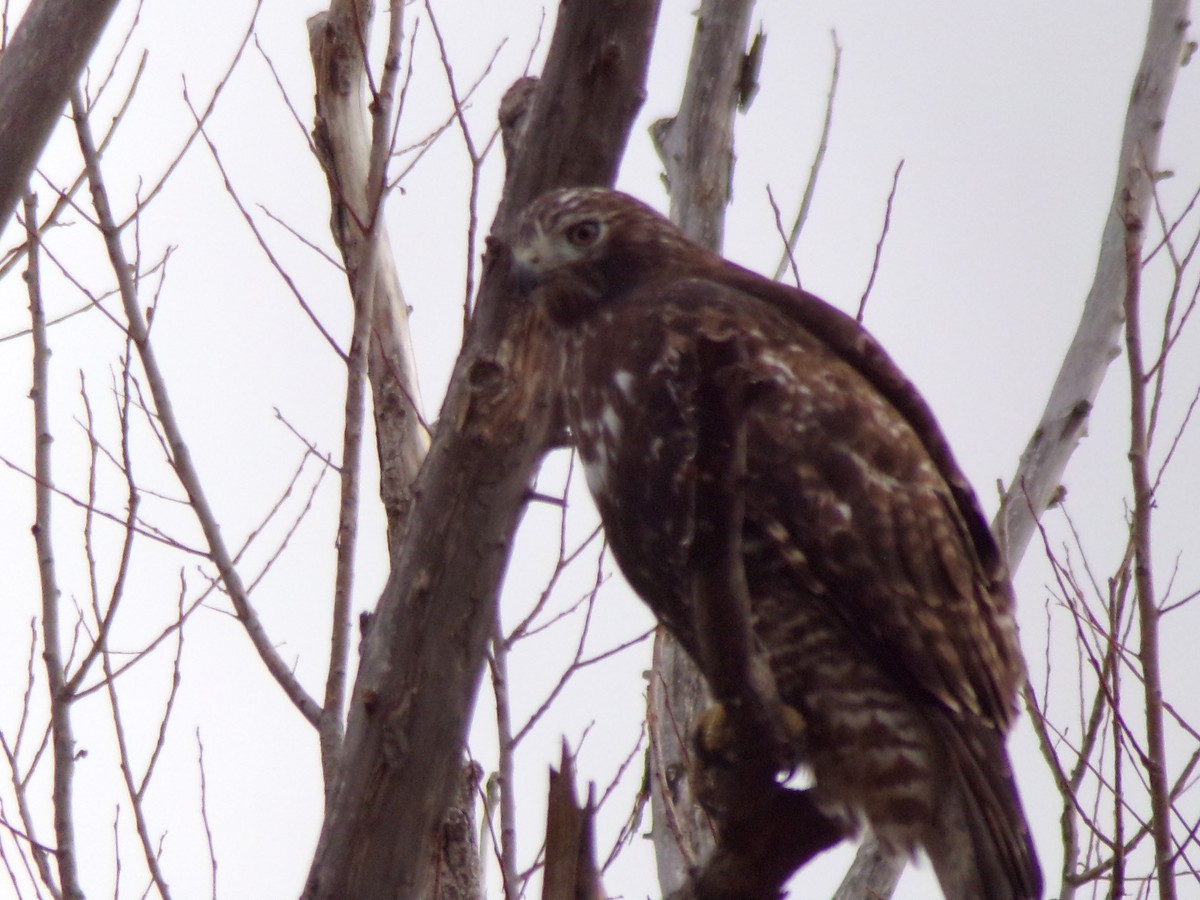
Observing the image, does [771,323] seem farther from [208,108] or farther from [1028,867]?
[208,108]

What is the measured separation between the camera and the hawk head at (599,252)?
3.55 meters

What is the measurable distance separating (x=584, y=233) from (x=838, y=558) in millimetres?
1102

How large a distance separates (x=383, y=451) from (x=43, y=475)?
1273 millimetres

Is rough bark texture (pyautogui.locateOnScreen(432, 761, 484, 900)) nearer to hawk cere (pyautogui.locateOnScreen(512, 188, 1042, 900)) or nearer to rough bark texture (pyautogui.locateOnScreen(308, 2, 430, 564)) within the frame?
rough bark texture (pyautogui.locateOnScreen(308, 2, 430, 564))

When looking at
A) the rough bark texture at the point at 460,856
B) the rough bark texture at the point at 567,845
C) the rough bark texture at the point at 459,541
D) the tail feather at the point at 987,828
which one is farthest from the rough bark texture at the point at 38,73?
the tail feather at the point at 987,828

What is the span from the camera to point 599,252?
3861 mm

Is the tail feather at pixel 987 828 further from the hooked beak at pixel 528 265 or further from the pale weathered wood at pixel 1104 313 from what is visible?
the pale weathered wood at pixel 1104 313

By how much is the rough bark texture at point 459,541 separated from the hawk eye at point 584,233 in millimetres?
639

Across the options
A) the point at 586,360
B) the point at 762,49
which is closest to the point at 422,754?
the point at 586,360

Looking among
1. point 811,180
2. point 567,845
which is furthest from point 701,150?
point 567,845

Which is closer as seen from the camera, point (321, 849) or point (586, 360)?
point (321, 849)

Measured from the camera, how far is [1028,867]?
3.29 m

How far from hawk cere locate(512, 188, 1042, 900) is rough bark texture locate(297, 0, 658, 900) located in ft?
0.77

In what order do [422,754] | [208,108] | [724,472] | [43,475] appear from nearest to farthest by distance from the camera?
[724,472], [422,754], [43,475], [208,108]
